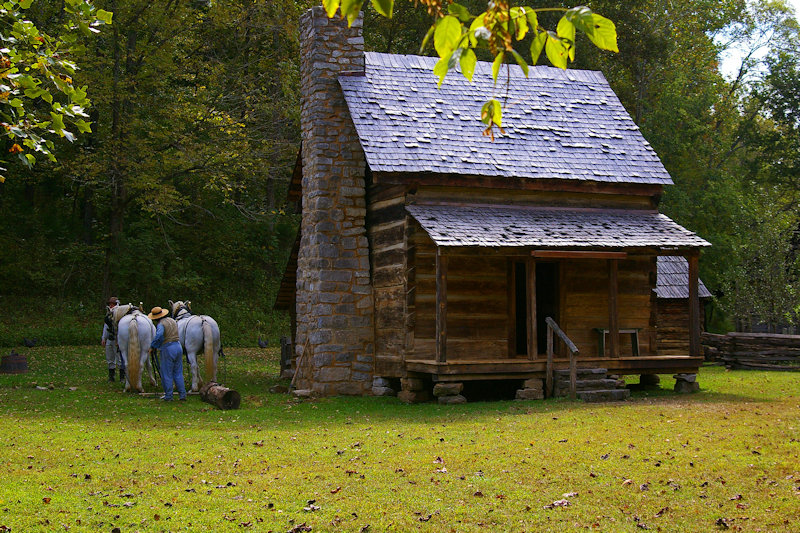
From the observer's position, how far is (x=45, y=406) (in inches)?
641

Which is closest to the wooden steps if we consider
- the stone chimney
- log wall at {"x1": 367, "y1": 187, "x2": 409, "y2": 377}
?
log wall at {"x1": 367, "y1": 187, "x2": 409, "y2": 377}

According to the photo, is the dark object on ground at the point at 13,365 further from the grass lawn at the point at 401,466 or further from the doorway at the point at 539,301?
the doorway at the point at 539,301

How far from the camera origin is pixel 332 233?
19578mm

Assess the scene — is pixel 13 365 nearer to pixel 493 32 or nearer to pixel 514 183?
pixel 514 183

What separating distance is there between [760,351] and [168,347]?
60.3 feet

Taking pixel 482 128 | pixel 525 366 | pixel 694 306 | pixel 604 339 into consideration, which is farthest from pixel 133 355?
pixel 694 306

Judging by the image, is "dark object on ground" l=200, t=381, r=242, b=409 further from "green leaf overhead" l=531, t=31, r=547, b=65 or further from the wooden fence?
the wooden fence

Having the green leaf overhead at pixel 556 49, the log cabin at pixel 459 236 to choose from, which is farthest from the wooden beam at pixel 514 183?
the green leaf overhead at pixel 556 49

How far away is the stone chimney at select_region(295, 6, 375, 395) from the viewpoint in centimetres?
1930

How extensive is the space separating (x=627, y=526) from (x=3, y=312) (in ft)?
86.9

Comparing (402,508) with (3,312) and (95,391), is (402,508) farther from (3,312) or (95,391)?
(3,312)

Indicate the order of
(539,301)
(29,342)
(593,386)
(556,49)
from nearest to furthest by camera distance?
(556,49) < (593,386) < (539,301) < (29,342)

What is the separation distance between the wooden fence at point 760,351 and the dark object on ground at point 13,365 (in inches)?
793

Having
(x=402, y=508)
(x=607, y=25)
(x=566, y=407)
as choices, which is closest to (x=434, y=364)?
(x=566, y=407)
